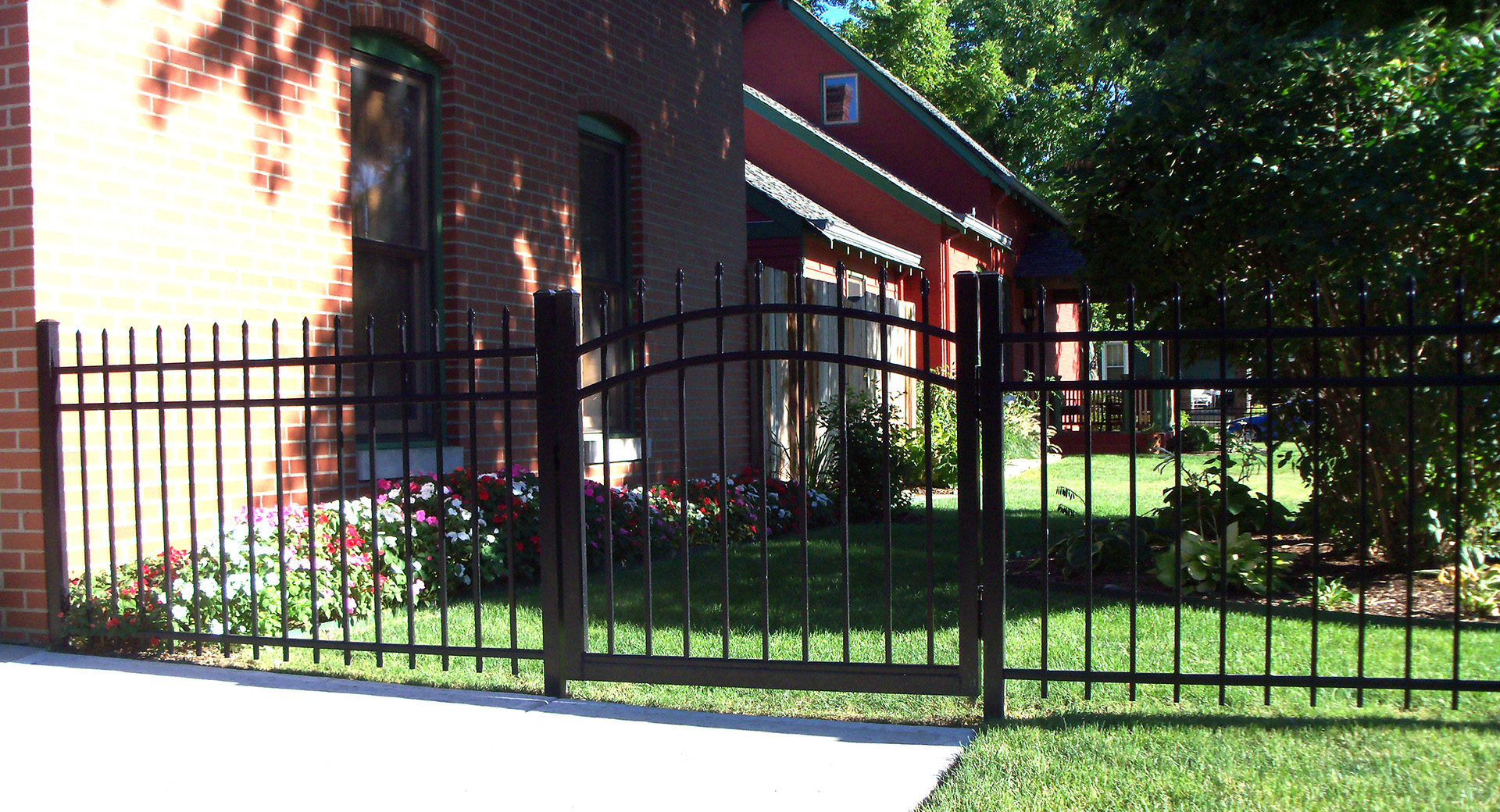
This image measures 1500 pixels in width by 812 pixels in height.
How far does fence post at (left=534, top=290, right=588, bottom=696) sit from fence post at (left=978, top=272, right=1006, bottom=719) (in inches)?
64.0

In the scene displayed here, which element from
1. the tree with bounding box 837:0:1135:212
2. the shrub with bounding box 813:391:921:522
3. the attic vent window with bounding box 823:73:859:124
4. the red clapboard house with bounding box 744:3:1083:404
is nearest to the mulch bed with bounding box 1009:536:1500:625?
the shrub with bounding box 813:391:921:522

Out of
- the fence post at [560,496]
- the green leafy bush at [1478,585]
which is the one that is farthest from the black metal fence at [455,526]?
the green leafy bush at [1478,585]

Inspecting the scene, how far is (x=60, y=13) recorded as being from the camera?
5.13 m

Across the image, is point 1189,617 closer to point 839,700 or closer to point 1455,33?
point 839,700

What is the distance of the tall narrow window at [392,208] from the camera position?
6.98 meters

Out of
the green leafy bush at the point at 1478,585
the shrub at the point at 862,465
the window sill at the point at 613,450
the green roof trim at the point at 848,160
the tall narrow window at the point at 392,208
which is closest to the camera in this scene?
the green leafy bush at the point at 1478,585

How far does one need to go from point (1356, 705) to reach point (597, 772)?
115 inches

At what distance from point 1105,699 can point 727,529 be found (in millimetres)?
2748

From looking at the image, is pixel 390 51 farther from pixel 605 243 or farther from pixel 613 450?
pixel 613 450

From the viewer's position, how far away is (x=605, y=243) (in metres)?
9.25

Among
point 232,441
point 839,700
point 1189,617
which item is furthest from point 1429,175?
point 232,441

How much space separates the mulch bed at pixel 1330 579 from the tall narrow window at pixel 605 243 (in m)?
3.53

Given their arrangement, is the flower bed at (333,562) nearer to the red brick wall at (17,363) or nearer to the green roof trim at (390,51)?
the red brick wall at (17,363)

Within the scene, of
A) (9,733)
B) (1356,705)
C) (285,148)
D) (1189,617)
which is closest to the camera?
(9,733)
